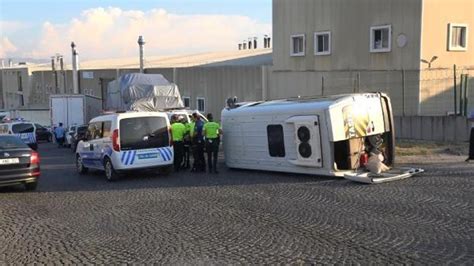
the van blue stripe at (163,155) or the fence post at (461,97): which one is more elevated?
the fence post at (461,97)

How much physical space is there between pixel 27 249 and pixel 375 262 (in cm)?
466

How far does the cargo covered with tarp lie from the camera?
24469 mm

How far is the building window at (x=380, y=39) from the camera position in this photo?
23.7 m

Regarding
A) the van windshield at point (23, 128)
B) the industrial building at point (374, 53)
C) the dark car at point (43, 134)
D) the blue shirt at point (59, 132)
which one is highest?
the industrial building at point (374, 53)

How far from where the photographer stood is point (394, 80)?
23.3 metres

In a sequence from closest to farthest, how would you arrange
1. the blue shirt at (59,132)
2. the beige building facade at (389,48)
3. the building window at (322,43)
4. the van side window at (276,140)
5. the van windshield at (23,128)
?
the van side window at (276,140), the beige building facade at (389,48), the building window at (322,43), the van windshield at (23,128), the blue shirt at (59,132)

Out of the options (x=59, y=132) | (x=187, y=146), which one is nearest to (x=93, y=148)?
(x=187, y=146)

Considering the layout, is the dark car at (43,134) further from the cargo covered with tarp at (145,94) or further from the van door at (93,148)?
the van door at (93,148)

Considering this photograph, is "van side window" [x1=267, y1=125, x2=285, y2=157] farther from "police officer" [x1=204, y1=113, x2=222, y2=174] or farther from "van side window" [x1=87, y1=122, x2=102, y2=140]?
"van side window" [x1=87, y1=122, x2=102, y2=140]

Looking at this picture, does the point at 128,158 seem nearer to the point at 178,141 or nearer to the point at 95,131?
the point at 95,131

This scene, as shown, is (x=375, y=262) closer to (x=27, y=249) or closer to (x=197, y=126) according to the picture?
(x=27, y=249)

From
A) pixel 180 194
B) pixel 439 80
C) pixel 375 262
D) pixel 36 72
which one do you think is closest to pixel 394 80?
pixel 439 80

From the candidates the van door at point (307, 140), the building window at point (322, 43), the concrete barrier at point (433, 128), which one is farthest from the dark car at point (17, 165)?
the building window at point (322, 43)

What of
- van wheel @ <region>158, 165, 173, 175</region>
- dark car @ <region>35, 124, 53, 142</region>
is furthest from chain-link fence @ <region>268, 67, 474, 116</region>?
dark car @ <region>35, 124, 53, 142</region>
